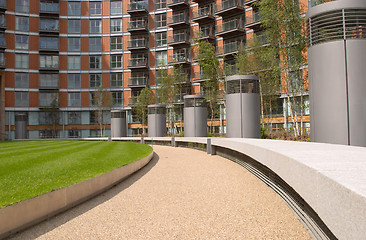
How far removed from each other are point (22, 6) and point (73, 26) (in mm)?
8325

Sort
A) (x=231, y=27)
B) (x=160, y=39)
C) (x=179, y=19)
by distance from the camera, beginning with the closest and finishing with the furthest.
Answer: (x=231, y=27), (x=179, y=19), (x=160, y=39)

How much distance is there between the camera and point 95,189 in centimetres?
721

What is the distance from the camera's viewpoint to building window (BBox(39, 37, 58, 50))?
5397 centimetres

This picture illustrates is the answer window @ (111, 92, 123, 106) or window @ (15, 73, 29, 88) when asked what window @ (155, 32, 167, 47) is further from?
window @ (15, 73, 29, 88)

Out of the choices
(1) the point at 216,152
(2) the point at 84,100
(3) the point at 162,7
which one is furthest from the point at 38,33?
(1) the point at 216,152

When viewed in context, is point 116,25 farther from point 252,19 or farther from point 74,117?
point 252,19

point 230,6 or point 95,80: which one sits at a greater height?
point 230,6

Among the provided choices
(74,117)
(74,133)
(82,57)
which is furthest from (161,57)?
(74,133)

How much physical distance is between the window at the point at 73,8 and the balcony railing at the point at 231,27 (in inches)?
1023

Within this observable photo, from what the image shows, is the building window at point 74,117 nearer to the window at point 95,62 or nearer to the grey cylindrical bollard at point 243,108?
the window at point 95,62

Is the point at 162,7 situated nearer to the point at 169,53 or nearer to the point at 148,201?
the point at 169,53

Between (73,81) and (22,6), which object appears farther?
(73,81)

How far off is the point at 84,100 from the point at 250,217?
53576 mm

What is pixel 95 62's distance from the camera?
56.0 metres
